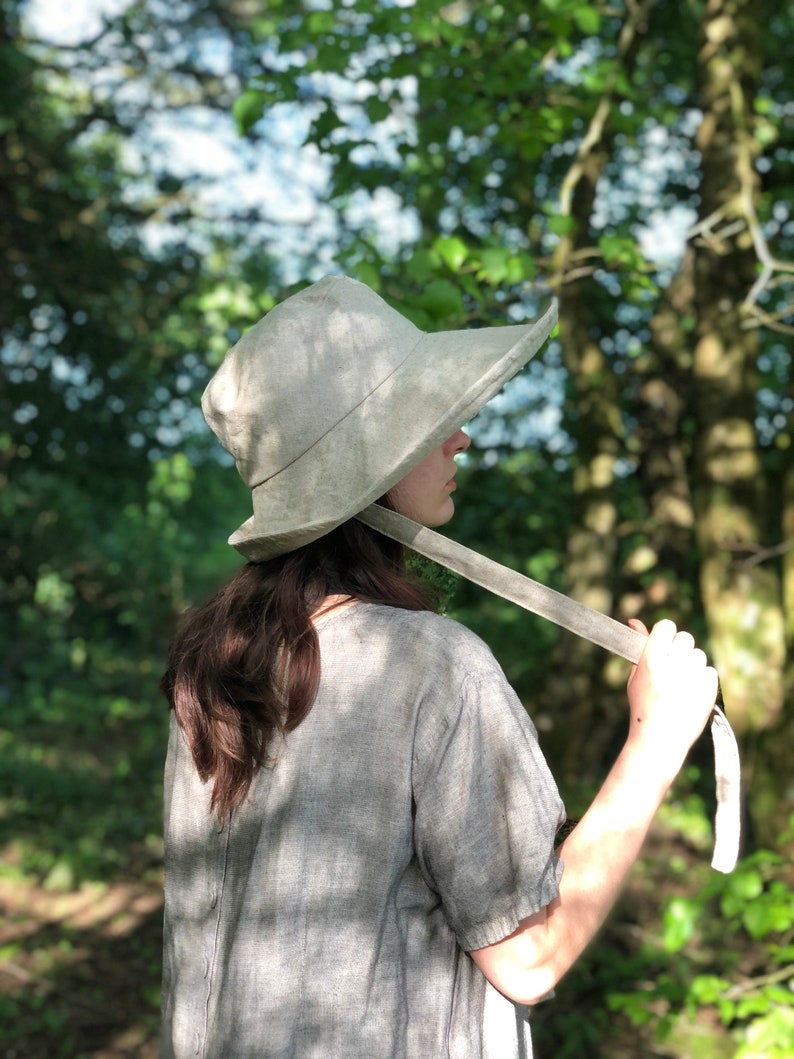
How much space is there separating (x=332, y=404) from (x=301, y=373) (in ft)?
0.18

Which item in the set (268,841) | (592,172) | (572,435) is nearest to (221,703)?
(268,841)

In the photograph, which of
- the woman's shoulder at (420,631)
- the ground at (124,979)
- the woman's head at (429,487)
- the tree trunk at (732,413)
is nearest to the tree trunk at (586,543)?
the ground at (124,979)

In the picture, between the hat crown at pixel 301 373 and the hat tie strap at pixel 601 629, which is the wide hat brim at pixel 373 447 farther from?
the hat tie strap at pixel 601 629

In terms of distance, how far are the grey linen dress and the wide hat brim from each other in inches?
5.2

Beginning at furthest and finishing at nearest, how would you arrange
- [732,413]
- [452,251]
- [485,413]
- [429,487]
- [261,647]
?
[485,413], [732,413], [452,251], [429,487], [261,647]

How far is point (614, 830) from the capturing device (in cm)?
134

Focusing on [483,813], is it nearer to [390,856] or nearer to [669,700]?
[390,856]

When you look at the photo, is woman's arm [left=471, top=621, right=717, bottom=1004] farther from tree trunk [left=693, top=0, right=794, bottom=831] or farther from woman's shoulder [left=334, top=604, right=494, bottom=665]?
tree trunk [left=693, top=0, right=794, bottom=831]

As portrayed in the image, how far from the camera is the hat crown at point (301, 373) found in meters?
1.46

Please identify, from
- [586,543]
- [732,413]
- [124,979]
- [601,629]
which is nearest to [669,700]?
[601,629]

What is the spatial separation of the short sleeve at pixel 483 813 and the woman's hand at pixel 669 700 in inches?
5.4

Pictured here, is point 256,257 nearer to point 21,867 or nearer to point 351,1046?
point 21,867

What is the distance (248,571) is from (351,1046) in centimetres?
59

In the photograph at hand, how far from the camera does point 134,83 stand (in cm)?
934
